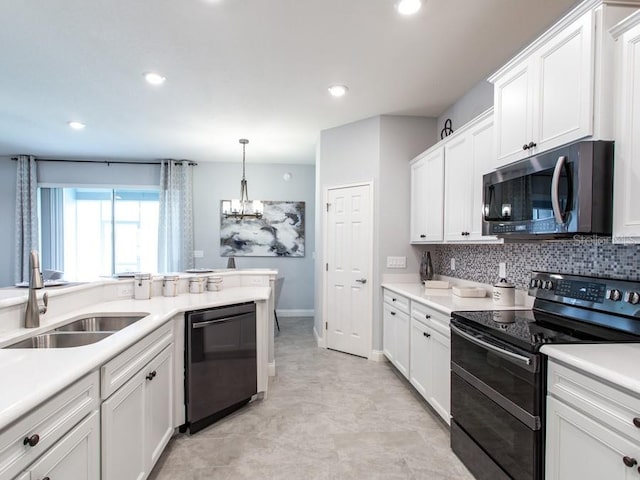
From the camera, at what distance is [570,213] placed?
1566 millimetres

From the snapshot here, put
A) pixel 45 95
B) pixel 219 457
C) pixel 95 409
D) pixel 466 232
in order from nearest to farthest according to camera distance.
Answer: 1. pixel 95 409
2. pixel 219 457
3. pixel 466 232
4. pixel 45 95

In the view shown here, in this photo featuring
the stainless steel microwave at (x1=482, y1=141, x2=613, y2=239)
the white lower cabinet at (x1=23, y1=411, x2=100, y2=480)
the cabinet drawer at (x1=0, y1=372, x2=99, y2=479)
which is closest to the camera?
the cabinet drawer at (x1=0, y1=372, x2=99, y2=479)

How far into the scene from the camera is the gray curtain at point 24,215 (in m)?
5.67

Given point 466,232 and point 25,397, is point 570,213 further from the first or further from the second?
point 25,397

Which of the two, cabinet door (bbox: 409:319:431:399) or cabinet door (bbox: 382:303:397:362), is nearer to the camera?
cabinet door (bbox: 409:319:431:399)

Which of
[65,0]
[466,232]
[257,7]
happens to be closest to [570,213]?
[466,232]

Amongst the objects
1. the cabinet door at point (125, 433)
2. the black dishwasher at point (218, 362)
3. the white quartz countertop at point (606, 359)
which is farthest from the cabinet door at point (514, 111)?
the cabinet door at point (125, 433)

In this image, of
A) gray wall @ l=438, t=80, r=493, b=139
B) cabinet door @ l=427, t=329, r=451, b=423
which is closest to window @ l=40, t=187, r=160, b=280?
gray wall @ l=438, t=80, r=493, b=139

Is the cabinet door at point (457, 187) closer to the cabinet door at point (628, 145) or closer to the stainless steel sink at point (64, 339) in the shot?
the cabinet door at point (628, 145)

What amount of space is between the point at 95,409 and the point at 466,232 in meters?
2.51

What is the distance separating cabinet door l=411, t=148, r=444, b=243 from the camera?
10.5 feet

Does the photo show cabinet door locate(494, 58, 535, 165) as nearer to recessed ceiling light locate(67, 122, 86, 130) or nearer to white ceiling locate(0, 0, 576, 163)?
white ceiling locate(0, 0, 576, 163)

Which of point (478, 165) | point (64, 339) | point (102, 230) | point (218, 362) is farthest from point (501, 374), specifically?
point (102, 230)

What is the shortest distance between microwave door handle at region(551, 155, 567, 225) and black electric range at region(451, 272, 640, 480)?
1.39 feet
